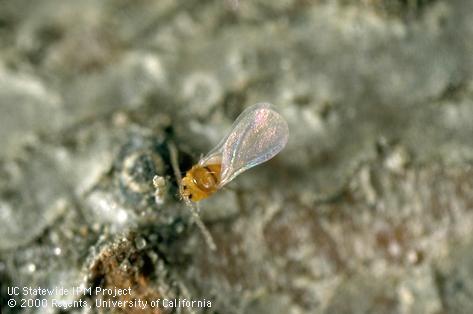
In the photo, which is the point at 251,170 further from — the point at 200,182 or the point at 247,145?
the point at 200,182

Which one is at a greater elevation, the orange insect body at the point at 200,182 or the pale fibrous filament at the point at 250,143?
the pale fibrous filament at the point at 250,143

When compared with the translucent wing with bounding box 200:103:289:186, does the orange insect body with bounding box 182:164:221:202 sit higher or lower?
lower

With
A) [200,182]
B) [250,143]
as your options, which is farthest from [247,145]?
[200,182]

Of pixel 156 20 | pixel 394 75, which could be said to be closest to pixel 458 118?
pixel 394 75
